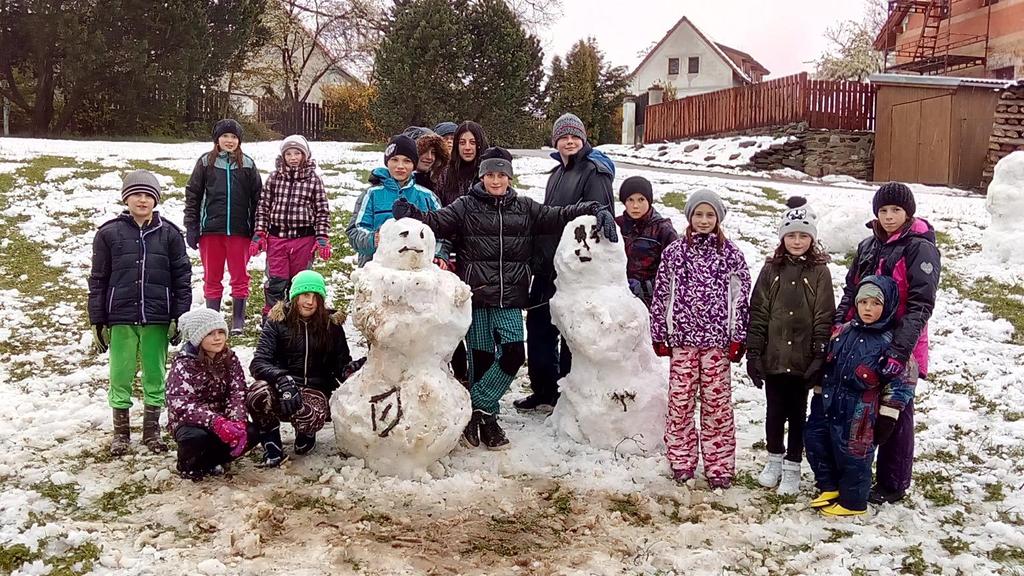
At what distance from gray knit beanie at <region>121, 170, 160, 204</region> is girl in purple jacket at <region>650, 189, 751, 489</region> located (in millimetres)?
3050

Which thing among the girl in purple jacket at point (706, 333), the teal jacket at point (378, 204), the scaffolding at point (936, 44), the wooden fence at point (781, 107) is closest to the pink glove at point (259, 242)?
the teal jacket at point (378, 204)

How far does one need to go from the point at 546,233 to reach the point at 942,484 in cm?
264

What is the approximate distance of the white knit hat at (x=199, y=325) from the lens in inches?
166

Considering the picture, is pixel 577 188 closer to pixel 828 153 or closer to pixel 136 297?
pixel 136 297

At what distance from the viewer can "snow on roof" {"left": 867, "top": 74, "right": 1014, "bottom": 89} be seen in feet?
55.3

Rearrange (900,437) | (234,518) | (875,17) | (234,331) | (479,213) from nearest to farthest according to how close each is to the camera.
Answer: (234,518)
(900,437)
(479,213)
(234,331)
(875,17)

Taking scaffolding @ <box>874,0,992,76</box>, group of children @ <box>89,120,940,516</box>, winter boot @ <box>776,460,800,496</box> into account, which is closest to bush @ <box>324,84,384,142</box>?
scaffolding @ <box>874,0,992,76</box>

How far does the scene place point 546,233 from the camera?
16.1 ft

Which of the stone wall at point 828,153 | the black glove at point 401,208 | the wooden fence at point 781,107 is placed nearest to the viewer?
the black glove at point 401,208

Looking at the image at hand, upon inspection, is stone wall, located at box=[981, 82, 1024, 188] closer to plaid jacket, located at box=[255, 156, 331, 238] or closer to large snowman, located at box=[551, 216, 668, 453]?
large snowman, located at box=[551, 216, 668, 453]

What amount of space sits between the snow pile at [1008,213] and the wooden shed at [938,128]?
26.8ft

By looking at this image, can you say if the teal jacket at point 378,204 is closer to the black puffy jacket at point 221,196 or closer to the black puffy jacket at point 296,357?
the black puffy jacket at point 296,357

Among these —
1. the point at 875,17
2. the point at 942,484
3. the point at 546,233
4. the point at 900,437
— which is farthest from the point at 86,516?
the point at 875,17

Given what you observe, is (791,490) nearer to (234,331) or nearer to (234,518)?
(234,518)
